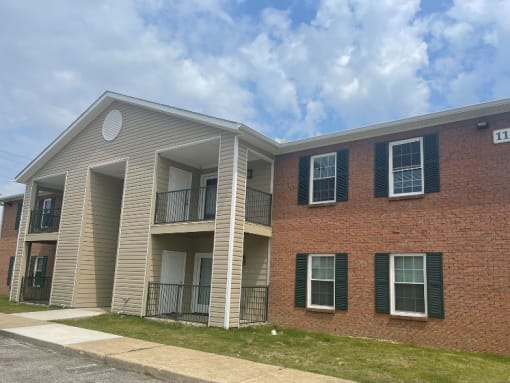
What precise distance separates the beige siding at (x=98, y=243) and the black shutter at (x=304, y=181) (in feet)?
26.9

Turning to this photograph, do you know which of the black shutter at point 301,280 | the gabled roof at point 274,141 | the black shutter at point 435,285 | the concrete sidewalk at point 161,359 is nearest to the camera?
the concrete sidewalk at point 161,359

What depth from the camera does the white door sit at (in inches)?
565

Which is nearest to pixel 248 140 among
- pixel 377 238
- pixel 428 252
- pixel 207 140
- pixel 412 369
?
pixel 207 140

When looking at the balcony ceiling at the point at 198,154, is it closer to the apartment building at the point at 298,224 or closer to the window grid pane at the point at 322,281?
the apartment building at the point at 298,224

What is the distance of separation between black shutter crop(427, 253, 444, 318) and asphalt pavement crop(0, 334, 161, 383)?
6.78 m

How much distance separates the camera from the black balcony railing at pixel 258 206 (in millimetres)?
14117

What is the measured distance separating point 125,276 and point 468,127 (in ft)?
36.7

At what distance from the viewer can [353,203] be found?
1249 cm

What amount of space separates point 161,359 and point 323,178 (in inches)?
296

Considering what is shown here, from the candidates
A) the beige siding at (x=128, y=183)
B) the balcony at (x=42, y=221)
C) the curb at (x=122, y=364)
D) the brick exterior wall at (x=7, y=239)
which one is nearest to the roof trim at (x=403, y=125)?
the beige siding at (x=128, y=183)

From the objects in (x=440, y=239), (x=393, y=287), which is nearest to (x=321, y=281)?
(x=393, y=287)

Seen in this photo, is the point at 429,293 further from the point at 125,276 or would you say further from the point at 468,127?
the point at 125,276

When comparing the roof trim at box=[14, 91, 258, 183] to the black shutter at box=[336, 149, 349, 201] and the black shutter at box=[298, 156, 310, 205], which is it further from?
the black shutter at box=[336, 149, 349, 201]

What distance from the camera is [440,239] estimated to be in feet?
35.5
